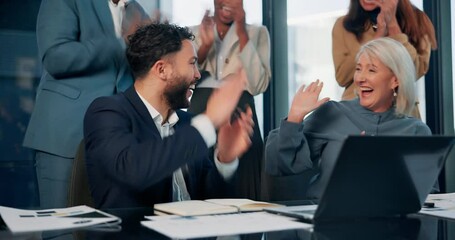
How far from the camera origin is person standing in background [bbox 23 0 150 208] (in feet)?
8.32

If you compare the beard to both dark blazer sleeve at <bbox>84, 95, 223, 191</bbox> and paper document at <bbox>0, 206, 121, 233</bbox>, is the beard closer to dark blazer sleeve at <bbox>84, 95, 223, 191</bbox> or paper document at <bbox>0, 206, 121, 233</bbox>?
dark blazer sleeve at <bbox>84, 95, 223, 191</bbox>

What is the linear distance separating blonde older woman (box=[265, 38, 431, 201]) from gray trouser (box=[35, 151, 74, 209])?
903 millimetres

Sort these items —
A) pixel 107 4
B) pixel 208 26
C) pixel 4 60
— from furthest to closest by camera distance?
pixel 208 26, pixel 107 4, pixel 4 60

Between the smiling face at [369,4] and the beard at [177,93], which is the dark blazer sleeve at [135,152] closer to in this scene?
the beard at [177,93]

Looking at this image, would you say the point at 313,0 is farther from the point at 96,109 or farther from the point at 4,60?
the point at 96,109

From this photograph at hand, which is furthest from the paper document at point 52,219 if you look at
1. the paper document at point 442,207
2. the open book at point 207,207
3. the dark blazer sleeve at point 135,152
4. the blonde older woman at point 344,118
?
the blonde older woman at point 344,118

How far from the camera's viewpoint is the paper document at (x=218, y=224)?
1015mm

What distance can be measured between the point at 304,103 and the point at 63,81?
1061mm

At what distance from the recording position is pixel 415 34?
3.79m

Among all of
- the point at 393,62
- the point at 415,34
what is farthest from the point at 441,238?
the point at 415,34

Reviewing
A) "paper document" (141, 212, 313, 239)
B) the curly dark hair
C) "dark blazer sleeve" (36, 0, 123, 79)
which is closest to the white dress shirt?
the curly dark hair

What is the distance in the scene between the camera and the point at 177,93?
6.72 ft

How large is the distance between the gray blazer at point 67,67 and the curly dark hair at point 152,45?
1.62 ft

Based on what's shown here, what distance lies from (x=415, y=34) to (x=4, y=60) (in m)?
2.55
